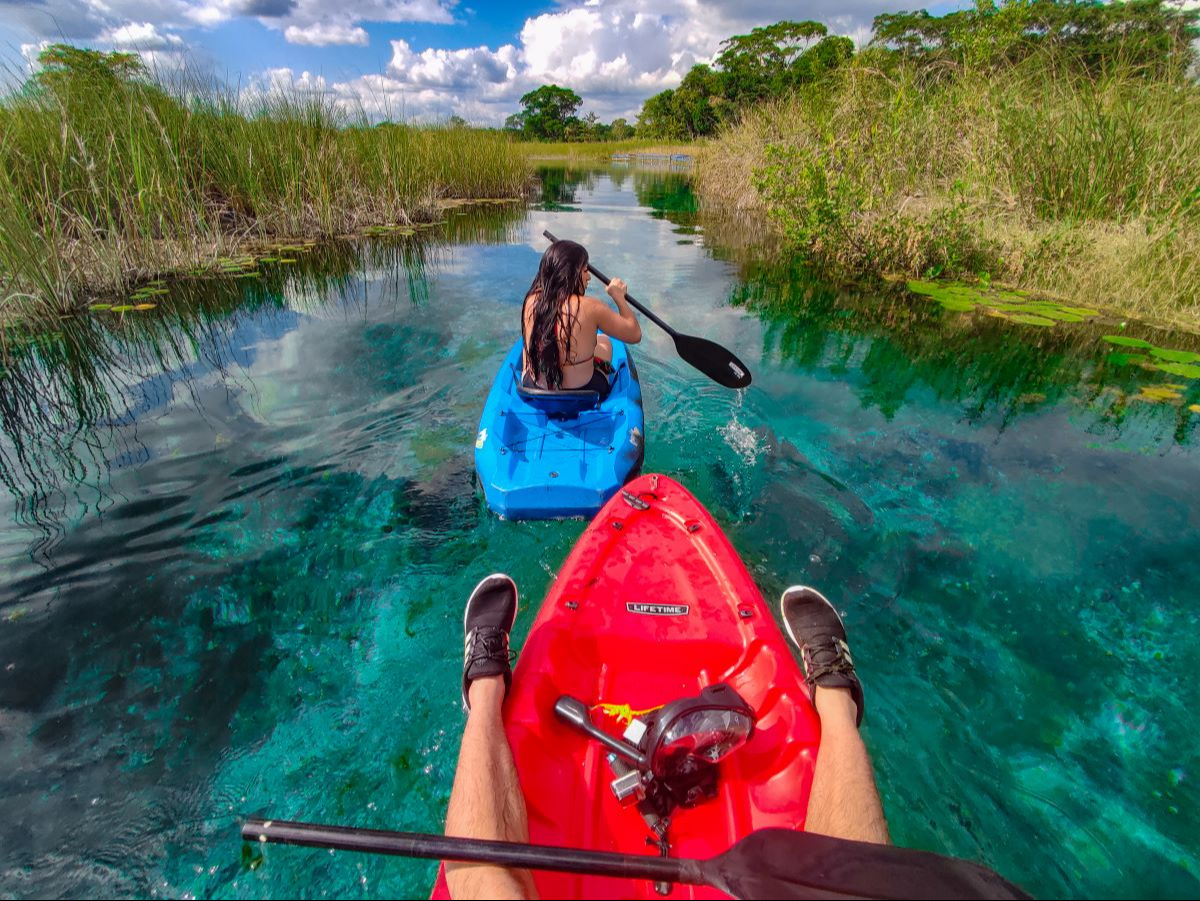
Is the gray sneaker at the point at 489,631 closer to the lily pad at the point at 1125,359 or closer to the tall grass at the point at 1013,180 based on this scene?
the lily pad at the point at 1125,359

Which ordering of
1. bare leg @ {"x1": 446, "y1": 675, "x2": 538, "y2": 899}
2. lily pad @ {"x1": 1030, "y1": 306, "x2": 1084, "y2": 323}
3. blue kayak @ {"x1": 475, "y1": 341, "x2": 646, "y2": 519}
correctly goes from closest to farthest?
bare leg @ {"x1": 446, "y1": 675, "x2": 538, "y2": 899}, blue kayak @ {"x1": 475, "y1": 341, "x2": 646, "y2": 519}, lily pad @ {"x1": 1030, "y1": 306, "x2": 1084, "y2": 323}

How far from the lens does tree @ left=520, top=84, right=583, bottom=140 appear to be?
60.6 m

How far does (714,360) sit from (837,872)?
12.8 ft

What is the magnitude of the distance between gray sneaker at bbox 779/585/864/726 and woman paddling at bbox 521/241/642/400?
1.96m

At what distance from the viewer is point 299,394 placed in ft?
15.8

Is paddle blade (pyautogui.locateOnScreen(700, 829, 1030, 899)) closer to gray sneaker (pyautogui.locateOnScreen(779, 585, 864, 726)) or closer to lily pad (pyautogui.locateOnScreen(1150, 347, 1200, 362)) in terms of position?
gray sneaker (pyautogui.locateOnScreen(779, 585, 864, 726))

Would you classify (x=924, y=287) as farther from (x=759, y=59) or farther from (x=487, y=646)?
(x=759, y=59)

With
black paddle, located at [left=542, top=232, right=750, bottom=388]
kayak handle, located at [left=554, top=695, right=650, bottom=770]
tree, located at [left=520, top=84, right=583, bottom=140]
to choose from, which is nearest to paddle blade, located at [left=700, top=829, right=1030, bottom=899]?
kayak handle, located at [left=554, top=695, right=650, bottom=770]

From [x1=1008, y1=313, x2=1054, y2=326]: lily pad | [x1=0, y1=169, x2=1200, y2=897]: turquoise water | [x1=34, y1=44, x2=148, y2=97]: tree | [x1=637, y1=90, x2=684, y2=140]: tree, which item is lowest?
[x1=0, y1=169, x2=1200, y2=897]: turquoise water

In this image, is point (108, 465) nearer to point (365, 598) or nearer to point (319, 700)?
point (365, 598)

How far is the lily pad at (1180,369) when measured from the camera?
512cm

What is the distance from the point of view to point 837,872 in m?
1.22

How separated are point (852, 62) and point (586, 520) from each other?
32.1 ft

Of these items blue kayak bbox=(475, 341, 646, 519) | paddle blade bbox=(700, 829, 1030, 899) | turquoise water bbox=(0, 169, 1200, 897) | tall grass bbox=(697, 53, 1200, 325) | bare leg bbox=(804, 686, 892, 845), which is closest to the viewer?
paddle blade bbox=(700, 829, 1030, 899)
